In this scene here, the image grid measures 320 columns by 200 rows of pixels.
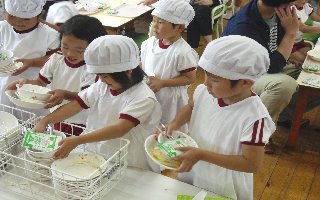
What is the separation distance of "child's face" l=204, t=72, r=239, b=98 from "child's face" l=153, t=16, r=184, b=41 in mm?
973

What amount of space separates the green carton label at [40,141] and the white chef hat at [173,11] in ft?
3.84

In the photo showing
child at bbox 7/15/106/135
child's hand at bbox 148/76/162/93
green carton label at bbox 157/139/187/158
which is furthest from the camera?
child's hand at bbox 148/76/162/93

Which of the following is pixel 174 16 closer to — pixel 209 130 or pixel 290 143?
pixel 209 130

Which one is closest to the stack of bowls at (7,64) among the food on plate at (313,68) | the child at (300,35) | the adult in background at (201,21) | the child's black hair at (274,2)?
the child's black hair at (274,2)

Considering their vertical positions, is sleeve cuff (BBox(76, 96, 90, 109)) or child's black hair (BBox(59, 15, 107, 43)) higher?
child's black hair (BBox(59, 15, 107, 43))

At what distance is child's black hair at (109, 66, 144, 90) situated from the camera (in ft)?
4.98

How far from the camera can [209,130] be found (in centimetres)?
146

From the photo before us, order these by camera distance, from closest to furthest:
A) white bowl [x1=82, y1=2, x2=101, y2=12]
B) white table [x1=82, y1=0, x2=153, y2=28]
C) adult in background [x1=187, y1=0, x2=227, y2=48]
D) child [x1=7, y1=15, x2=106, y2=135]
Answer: child [x1=7, y1=15, x2=106, y2=135]
white table [x1=82, y1=0, x2=153, y2=28]
white bowl [x1=82, y1=2, x2=101, y2=12]
adult in background [x1=187, y1=0, x2=227, y2=48]

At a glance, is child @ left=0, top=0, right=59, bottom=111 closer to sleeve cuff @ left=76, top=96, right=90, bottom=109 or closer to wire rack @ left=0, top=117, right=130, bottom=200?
sleeve cuff @ left=76, top=96, right=90, bottom=109

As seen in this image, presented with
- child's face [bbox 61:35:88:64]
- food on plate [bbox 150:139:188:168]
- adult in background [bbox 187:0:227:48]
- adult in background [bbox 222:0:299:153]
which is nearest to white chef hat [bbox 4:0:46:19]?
child's face [bbox 61:35:88:64]

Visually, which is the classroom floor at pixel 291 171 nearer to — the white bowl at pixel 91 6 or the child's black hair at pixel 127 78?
the child's black hair at pixel 127 78

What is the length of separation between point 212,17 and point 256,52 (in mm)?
3180

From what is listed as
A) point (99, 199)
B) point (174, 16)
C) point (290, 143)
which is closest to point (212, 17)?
point (290, 143)

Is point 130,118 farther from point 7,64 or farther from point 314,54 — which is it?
point 314,54
